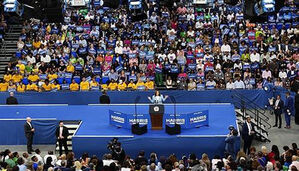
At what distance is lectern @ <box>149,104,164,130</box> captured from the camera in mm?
21266

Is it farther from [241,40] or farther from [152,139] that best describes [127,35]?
[152,139]

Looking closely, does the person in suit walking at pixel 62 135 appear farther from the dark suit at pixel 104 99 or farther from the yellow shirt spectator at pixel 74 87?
the yellow shirt spectator at pixel 74 87

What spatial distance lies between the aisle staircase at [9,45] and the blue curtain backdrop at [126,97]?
577 cm

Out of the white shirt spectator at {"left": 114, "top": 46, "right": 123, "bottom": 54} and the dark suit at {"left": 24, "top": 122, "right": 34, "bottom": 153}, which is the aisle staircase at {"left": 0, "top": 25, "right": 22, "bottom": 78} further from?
the dark suit at {"left": 24, "top": 122, "right": 34, "bottom": 153}

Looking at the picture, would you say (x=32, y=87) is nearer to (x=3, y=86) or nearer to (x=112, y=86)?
(x=3, y=86)

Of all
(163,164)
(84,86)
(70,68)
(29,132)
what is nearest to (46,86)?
(84,86)

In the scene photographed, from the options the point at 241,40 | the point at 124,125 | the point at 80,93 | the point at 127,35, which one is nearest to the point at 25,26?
the point at 127,35

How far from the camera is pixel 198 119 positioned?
71.3 feet

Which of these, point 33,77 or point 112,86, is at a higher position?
point 33,77

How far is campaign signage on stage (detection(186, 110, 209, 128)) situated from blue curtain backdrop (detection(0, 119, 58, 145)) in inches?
210

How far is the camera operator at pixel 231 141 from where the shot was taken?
63.9 feet

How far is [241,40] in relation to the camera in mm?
32312

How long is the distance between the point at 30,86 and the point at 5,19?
364 inches

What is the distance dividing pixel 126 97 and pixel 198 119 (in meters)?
6.80
